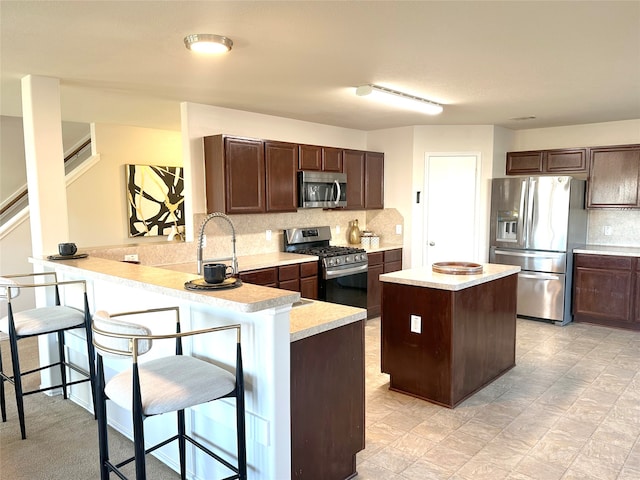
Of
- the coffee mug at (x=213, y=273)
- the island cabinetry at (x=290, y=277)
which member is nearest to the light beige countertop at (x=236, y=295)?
the coffee mug at (x=213, y=273)

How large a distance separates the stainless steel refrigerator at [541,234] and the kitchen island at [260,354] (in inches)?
149

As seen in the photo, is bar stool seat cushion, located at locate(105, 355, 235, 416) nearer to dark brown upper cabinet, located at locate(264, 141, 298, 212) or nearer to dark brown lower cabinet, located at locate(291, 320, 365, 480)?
dark brown lower cabinet, located at locate(291, 320, 365, 480)

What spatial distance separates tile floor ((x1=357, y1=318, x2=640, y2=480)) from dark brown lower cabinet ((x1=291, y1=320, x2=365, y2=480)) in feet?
0.90

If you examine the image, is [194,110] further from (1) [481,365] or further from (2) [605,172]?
(2) [605,172]

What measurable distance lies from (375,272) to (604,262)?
8.39ft

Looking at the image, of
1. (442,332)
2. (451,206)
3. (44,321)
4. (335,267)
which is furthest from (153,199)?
(442,332)

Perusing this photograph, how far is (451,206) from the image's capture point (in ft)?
19.4

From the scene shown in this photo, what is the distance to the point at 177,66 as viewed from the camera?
10.2 ft

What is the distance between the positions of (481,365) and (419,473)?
130 centimetres

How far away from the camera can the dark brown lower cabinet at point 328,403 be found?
2.06 meters

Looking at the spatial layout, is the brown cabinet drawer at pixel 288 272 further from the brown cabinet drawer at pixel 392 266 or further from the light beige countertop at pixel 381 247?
the brown cabinet drawer at pixel 392 266

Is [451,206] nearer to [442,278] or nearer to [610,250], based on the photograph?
[610,250]

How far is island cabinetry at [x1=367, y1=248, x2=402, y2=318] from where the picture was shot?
5488 millimetres

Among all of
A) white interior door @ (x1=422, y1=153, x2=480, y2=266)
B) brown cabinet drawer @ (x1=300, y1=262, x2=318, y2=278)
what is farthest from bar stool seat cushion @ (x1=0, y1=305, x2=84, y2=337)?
white interior door @ (x1=422, y1=153, x2=480, y2=266)
